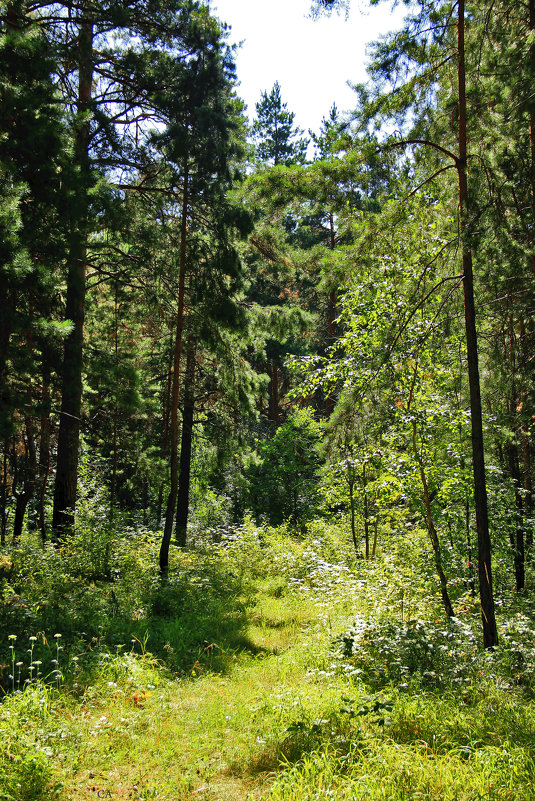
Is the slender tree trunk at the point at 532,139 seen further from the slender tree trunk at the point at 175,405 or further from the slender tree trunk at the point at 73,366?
the slender tree trunk at the point at 73,366

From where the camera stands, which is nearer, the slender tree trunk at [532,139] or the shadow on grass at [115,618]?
the shadow on grass at [115,618]

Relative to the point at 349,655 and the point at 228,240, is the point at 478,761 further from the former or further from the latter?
the point at 228,240

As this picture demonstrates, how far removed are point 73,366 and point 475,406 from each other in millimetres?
6563

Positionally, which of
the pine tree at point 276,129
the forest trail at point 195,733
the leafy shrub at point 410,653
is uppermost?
the pine tree at point 276,129

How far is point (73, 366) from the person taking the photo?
8562 millimetres

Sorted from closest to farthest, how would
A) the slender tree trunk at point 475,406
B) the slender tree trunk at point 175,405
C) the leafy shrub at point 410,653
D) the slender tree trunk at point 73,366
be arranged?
the leafy shrub at point 410,653 < the slender tree trunk at point 475,406 < the slender tree trunk at point 73,366 < the slender tree trunk at point 175,405

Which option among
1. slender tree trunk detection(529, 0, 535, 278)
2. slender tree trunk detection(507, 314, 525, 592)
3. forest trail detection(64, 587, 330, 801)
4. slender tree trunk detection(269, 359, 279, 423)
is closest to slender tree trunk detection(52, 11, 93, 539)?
forest trail detection(64, 587, 330, 801)

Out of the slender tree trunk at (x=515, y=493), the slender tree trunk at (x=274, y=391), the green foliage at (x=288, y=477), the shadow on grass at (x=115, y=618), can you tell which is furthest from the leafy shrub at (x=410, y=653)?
the slender tree trunk at (x=274, y=391)

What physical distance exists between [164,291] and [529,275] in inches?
293

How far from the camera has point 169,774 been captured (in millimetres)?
3652

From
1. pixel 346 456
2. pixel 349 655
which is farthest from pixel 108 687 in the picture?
pixel 346 456

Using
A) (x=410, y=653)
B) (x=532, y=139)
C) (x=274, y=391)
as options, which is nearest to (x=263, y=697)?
(x=410, y=653)

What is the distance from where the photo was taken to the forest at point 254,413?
391cm

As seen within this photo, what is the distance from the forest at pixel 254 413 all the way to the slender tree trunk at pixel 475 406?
37 millimetres
